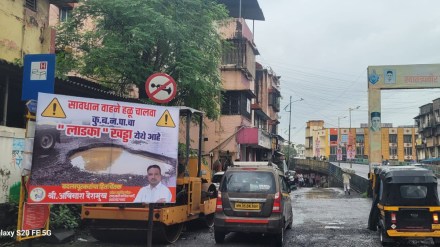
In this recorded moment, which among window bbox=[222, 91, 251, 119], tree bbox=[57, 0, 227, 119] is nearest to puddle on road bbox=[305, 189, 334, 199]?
window bbox=[222, 91, 251, 119]

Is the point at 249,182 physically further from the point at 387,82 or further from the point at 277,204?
the point at 387,82

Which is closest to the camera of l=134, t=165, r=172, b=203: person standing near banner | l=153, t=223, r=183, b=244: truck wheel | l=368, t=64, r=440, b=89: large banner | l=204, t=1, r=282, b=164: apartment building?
l=134, t=165, r=172, b=203: person standing near banner

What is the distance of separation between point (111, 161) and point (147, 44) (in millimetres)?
Answer: 9020

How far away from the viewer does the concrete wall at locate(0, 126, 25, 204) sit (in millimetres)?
9281

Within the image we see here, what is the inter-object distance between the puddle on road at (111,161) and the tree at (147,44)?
332 inches

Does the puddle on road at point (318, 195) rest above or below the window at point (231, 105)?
below

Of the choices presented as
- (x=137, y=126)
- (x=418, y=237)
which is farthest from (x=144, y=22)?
(x=418, y=237)

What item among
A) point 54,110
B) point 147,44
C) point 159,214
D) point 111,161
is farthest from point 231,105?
point 54,110

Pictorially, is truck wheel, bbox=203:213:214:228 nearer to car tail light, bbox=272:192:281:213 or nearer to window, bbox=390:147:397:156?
car tail light, bbox=272:192:281:213

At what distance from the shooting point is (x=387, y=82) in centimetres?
2338

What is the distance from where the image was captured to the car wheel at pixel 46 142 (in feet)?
19.6

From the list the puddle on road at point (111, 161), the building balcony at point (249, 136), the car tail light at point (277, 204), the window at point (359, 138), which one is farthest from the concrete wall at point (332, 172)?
the window at point (359, 138)

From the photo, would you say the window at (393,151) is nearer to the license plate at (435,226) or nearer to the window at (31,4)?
the license plate at (435,226)

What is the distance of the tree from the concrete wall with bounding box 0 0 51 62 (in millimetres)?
1490
